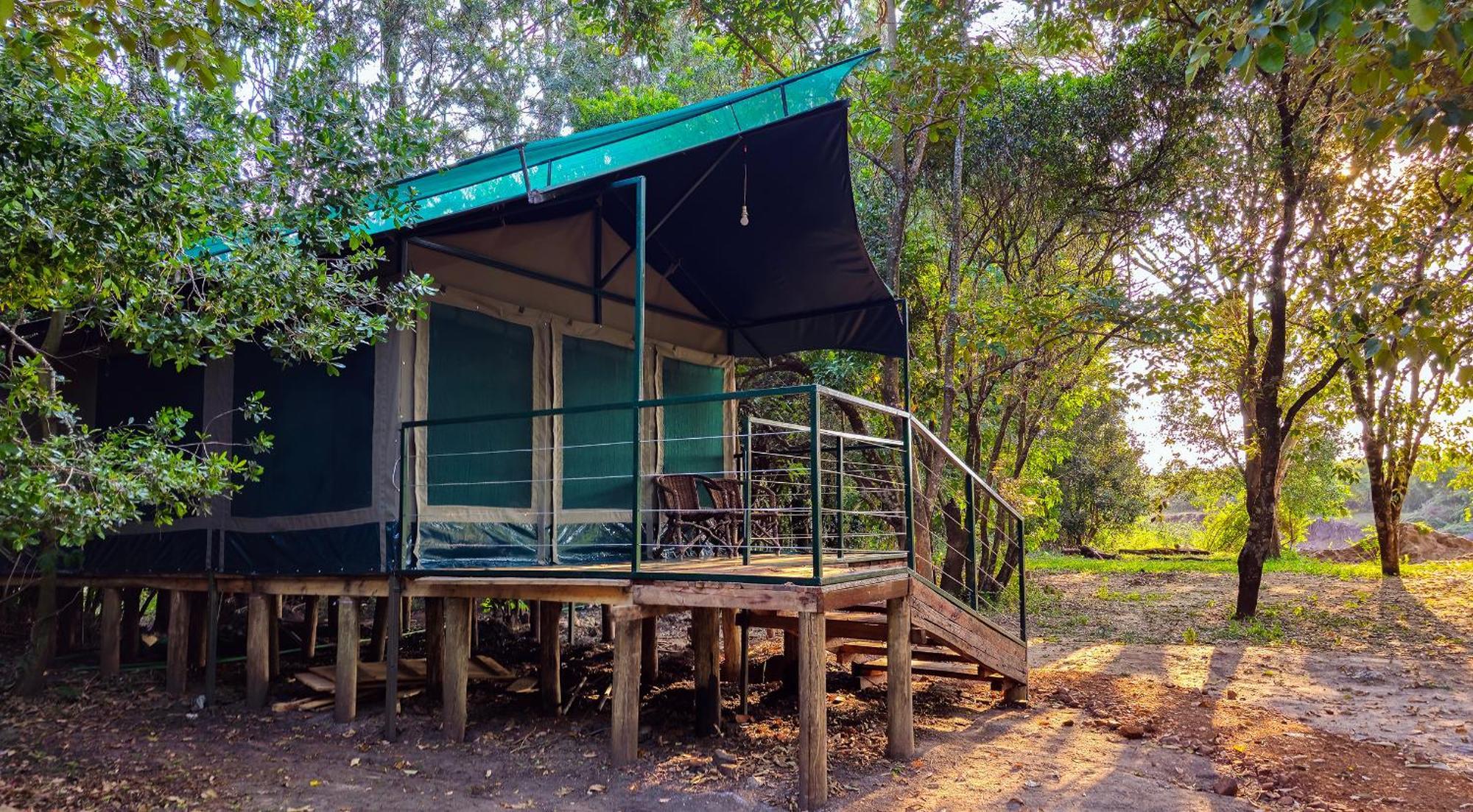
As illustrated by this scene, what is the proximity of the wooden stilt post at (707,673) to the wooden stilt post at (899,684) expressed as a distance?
3.89 feet

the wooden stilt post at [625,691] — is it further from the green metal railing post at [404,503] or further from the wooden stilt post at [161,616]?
the wooden stilt post at [161,616]

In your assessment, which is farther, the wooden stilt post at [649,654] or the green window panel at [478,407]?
the wooden stilt post at [649,654]

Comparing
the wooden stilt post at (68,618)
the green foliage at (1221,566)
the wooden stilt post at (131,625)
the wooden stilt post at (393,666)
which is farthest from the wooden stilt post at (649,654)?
the green foliage at (1221,566)

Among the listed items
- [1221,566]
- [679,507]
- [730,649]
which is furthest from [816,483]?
[1221,566]

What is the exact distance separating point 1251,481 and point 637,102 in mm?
11773

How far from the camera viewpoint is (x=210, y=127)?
5004 mm

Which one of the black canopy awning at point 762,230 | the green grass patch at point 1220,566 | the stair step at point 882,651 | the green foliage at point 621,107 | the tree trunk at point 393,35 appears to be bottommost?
the green grass patch at point 1220,566

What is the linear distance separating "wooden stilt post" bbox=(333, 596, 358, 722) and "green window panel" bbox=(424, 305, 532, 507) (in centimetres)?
94

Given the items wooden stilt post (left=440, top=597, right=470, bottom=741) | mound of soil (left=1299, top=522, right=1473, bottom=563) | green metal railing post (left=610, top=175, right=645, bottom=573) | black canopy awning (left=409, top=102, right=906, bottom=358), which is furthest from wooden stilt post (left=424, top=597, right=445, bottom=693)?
mound of soil (left=1299, top=522, right=1473, bottom=563)

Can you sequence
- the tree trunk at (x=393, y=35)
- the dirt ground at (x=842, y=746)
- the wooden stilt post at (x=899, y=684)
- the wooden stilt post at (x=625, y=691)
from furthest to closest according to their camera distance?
the tree trunk at (x=393, y=35), the wooden stilt post at (x=899, y=684), the wooden stilt post at (x=625, y=691), the dirt ground at (x=842, y=746)

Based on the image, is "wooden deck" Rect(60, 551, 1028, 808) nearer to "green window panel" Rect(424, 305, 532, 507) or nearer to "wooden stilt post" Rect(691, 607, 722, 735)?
"wooden stilt post" Rect(691, 607, 722, 735)

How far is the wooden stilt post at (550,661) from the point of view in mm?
7004

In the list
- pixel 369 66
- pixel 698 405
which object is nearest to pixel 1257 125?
pixel 698 405

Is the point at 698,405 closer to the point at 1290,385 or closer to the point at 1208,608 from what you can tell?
the point at 1208,608
